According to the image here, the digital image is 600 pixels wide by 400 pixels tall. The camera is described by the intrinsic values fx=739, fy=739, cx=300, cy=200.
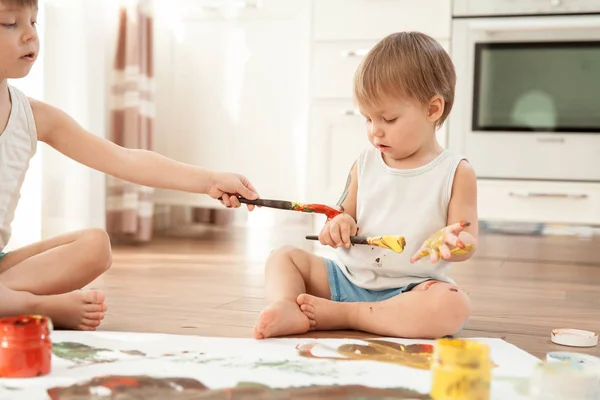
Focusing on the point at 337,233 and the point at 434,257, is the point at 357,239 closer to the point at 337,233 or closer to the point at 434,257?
the point at 337,233

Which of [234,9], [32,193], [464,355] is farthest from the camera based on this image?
[234,9]

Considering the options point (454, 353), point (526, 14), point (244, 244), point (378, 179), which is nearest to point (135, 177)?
point (378, 179)

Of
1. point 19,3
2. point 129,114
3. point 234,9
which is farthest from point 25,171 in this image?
point 234,9

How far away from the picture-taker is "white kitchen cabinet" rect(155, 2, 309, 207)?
2.68m

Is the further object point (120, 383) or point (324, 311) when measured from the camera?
point (324, 311)

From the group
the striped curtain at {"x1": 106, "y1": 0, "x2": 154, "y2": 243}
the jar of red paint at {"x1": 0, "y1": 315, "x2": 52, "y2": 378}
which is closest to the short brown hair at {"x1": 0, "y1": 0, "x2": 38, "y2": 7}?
the jar of red paint at {"x1": 0, "y1": 315, "x2": 52, "y2": 378}

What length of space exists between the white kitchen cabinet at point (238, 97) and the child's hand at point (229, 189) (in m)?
1.43

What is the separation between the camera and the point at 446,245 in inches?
40.7

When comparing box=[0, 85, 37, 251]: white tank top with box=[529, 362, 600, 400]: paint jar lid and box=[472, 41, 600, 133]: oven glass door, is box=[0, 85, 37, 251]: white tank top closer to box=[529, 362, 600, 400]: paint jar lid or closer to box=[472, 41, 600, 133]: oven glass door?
box=[529, 362, 600, 400]: paint jar lid

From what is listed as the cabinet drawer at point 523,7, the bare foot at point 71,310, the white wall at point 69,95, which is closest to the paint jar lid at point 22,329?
the bare foot at point 71,310

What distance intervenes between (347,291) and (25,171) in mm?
573

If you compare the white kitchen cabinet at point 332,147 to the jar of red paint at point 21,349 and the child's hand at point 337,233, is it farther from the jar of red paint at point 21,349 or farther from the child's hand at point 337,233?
the jar of red paint at point 21,349

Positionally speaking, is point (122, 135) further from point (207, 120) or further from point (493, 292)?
point (493, 292)

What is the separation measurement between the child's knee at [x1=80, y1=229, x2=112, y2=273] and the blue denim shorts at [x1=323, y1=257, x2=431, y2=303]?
38cm
